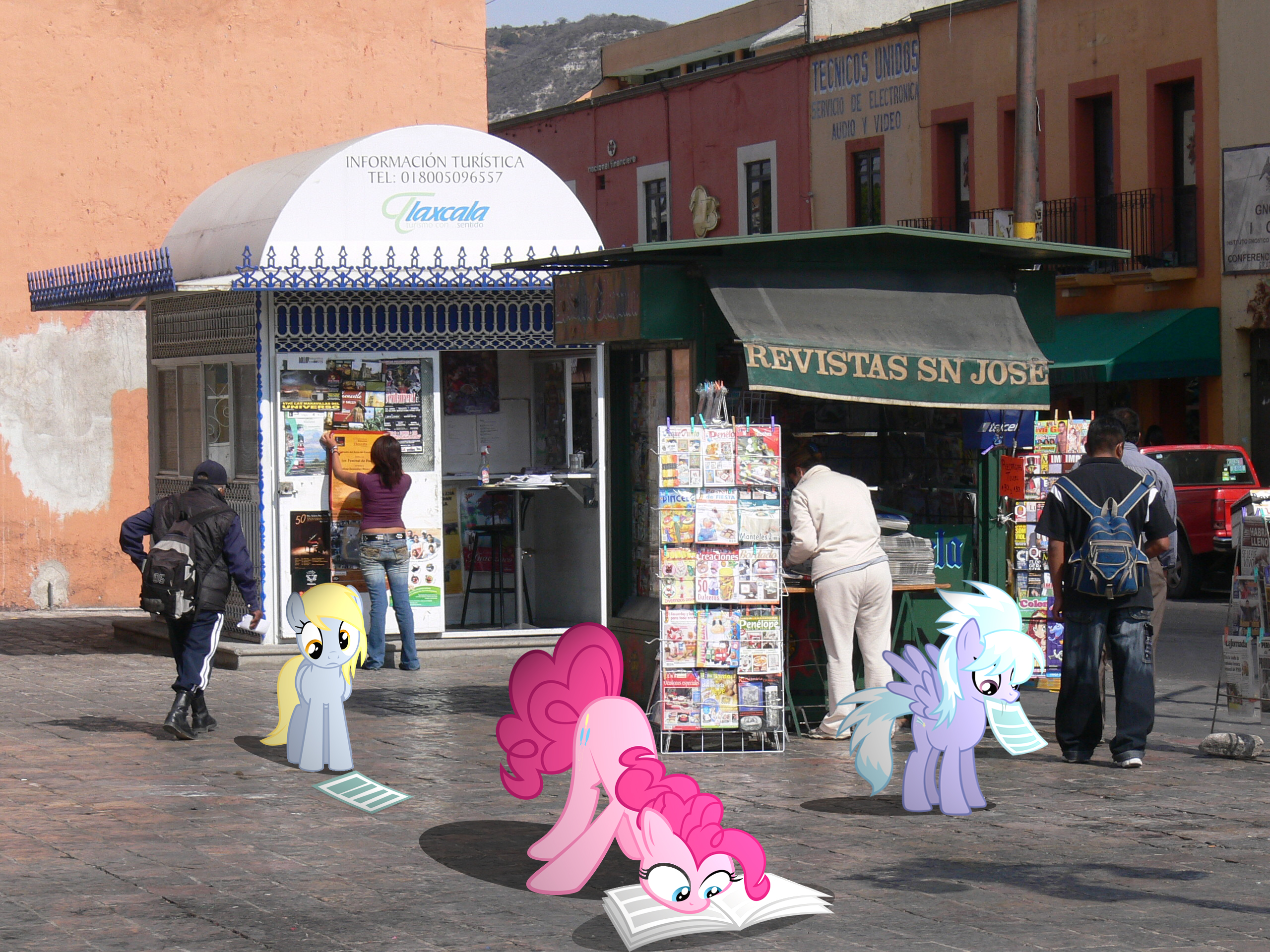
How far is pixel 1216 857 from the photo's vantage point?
704 centimetres

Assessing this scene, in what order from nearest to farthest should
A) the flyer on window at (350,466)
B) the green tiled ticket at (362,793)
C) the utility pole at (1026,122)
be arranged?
the green tiled ticket at (362,793) < the flyer on window at (350,466) < the utility pole at (1026,122)

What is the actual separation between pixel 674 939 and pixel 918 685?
2297 mm

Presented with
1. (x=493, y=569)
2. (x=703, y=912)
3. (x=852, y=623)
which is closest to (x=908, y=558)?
(x=852, y=623)

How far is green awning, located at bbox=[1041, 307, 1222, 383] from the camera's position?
2428cm

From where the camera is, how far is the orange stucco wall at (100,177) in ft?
57.9

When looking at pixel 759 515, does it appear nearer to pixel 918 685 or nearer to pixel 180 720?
pixel 918 685

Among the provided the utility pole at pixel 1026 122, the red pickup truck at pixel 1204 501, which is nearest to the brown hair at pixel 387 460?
the utility pole at pixel 1026 122

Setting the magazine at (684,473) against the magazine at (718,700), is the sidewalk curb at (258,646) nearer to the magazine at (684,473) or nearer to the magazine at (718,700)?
the magazine at (718,700)

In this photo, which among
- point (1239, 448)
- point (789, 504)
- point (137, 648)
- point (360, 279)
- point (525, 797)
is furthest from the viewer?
point (1239, 448)

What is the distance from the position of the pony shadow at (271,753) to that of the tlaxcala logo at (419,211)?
4716 mm

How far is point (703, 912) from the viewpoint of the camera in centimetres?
586

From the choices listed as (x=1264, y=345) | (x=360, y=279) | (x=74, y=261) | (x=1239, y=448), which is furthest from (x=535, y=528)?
(x=1264, y=345)

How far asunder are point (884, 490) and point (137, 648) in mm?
6846

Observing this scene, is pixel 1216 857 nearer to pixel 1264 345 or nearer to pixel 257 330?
pixel 257 330
